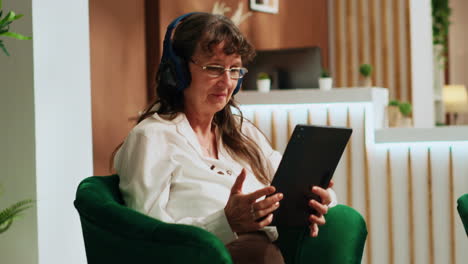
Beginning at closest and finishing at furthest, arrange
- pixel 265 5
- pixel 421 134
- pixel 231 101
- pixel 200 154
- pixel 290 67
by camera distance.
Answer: pixel 200 154 < pixel 231 101 < pixel 421 134 < pixel 290 67 < pixel 265 5

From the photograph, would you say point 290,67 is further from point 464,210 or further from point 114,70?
point 464,210

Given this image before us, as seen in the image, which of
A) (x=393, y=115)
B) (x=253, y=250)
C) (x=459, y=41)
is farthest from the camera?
(x=459, y=41)

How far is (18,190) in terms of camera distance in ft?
8.10

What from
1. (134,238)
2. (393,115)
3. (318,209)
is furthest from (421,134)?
Answer: (134,238)

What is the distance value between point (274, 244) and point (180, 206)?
1.07 feet

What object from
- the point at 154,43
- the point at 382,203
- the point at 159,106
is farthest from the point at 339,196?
the point at 159,106

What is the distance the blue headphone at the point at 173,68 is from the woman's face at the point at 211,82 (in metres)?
0.02

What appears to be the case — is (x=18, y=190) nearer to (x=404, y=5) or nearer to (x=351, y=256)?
(x=351, y=256)

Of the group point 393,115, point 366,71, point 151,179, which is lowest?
point 151,179

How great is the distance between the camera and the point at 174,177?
182cm

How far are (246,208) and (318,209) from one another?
31 centimetres

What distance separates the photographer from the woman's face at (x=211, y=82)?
1896 mm

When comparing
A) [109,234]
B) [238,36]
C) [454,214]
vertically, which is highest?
[238,36]

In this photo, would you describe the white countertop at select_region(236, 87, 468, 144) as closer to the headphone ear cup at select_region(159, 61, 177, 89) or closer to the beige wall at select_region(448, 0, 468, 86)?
the headphone ear cup at select_region(159, 61, 177, 89)
